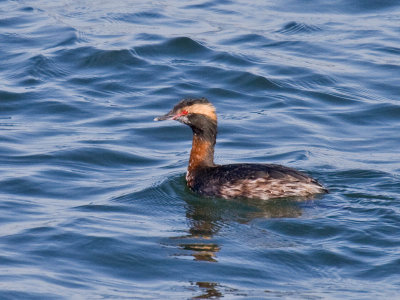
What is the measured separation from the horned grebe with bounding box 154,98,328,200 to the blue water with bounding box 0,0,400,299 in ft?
0.59

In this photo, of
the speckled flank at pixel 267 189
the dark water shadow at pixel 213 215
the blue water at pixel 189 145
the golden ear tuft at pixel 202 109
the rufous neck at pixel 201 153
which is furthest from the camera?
the rufous neck at pixel 201 153

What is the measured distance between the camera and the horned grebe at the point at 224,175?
36.2 ft

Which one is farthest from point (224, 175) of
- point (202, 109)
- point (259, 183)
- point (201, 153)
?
point (202, 109)

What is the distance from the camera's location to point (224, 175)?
11.4 metres

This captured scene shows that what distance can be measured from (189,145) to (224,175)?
2.41m

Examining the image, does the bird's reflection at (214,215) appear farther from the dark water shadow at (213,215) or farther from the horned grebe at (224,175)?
the horned grebe at (224,175)

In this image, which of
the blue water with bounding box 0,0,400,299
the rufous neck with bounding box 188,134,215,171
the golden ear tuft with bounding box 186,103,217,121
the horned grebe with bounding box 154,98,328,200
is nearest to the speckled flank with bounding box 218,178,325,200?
the horned grebe with bounding box 154,98,328,200

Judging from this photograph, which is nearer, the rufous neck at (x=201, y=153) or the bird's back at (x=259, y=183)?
the bird's back at (x=259, y=183)

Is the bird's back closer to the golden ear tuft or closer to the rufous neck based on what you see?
the rufous neck

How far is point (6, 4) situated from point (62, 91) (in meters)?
5.27

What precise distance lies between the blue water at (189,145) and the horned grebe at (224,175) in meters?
0.18

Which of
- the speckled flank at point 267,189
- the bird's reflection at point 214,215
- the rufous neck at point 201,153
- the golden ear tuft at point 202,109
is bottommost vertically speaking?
the bird's reflection at point 214,215

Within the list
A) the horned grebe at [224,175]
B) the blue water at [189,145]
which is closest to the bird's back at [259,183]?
the horned grebe at [224,175]

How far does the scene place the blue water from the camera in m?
9.12
